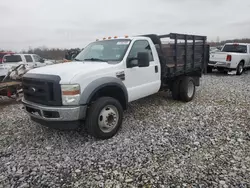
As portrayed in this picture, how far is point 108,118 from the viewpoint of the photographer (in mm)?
3748

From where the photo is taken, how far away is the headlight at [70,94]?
3162mm

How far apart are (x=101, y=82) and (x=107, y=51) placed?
3.87 ft

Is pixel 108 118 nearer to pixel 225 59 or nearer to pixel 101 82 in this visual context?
pixel 101 82

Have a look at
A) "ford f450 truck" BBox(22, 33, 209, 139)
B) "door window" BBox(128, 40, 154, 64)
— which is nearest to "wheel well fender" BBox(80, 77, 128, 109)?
"ford f450 truck" BBox(22, 33, 209, 139)

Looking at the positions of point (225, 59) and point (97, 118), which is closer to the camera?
point (97, 118)

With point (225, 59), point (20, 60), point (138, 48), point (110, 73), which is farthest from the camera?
point (20, 60)

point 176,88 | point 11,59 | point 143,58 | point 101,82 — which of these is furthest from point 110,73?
point 11,59

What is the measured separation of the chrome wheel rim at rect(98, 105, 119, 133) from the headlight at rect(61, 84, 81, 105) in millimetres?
567

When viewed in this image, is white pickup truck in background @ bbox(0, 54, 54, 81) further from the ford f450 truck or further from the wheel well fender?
the wheel well fender

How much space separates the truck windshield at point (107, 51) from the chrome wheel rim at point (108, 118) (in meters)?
0.97

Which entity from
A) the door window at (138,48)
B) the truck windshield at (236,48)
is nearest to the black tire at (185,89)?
the door window at (138,48)

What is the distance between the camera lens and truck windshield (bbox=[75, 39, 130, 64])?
4168 millimetres

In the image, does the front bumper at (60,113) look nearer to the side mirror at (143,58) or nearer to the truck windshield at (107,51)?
the truck windshield at (107,51)

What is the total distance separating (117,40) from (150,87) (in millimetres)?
1357
